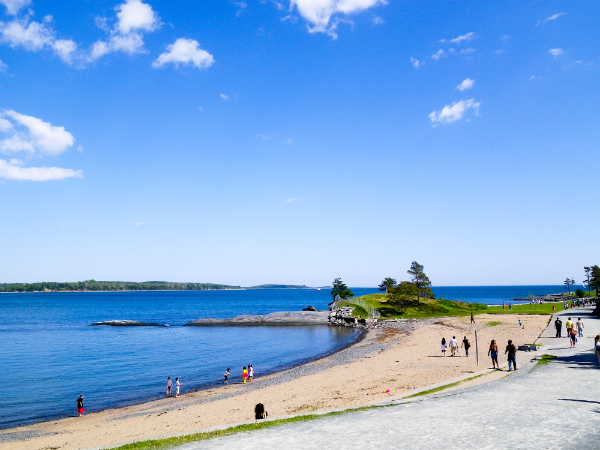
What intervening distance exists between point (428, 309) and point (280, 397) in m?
59.7

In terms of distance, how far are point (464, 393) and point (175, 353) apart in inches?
1600

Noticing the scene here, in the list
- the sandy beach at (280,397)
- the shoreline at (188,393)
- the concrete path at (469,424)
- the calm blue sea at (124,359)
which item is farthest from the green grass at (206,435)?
the calm blue sea at (124,359)

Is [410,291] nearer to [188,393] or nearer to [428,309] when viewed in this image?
[428,309]

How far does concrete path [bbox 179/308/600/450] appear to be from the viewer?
1167 cm

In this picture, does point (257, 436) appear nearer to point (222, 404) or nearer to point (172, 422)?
point (172, 422)

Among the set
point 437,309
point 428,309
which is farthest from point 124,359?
point 437,309

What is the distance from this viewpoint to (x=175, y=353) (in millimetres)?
50938

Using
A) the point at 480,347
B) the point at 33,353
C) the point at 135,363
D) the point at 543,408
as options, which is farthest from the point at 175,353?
the point at 543,408

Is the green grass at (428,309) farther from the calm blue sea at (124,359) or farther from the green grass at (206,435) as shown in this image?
the green grass at (206,435)

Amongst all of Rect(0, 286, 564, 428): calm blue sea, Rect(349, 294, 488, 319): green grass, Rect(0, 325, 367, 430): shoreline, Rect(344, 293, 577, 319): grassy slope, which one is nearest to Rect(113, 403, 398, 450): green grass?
Rect(0, 325, 367, 430): shoreline

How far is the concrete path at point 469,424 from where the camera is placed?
11.7m

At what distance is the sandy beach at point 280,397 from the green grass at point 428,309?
103 feet

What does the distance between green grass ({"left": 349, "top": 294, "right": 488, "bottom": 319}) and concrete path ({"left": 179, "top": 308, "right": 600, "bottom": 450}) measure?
57281 mm

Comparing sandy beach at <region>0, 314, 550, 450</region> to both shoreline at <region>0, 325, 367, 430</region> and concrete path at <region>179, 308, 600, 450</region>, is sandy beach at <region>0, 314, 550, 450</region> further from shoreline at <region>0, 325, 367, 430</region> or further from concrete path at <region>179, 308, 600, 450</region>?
concrete path at <region>179, 308, 600, 450</region>
